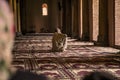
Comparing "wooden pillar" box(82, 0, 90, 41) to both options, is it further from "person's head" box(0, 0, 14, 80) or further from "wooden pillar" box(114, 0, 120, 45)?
"person's head" box(0, 0, 14, 80)

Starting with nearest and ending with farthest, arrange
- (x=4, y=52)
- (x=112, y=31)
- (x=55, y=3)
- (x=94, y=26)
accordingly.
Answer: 1. (x=4, y=52)
2. (x=112, y=31)
3. (x=94, y=26)
4. (x=55, y=3)

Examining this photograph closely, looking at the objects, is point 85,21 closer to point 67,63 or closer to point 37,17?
point 67,63

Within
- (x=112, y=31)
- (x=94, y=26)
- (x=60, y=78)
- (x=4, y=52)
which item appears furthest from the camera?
(x=94, y=26)

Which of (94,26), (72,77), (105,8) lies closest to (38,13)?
(94,26)

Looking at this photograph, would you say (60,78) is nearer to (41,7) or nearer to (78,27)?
(78,27)

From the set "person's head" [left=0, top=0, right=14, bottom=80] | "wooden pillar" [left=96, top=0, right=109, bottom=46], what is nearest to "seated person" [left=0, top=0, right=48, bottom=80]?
"person's head" [left=0, top=0, right=14, bottom=80]

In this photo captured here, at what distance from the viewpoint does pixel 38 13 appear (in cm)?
4575

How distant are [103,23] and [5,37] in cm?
1520

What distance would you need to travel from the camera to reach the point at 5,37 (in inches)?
27.5

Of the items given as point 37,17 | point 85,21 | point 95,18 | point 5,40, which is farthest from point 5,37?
point 37,17

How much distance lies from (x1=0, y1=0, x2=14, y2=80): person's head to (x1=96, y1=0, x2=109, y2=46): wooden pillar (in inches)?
585

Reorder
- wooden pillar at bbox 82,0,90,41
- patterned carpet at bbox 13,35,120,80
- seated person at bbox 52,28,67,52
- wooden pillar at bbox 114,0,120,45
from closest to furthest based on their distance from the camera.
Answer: patterned carpet at bbox 13,35,120,80 < seated person at bbox 52,28,67,52 < wooden pillar at bbox 114,0,120,45 < wooden pillar at bbox 82,0,90,41

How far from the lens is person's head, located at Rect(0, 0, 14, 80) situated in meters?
0.69

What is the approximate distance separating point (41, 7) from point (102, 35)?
31.1 meters
